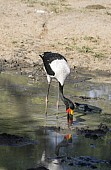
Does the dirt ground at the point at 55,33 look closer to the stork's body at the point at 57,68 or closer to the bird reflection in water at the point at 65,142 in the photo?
the stork's body at the point at 57,68

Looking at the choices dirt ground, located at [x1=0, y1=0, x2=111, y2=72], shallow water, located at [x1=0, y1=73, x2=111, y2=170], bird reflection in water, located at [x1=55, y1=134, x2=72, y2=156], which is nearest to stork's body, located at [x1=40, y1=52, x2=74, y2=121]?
shallow water, located at [x1=0, y1=73, x2=111, y2=170]

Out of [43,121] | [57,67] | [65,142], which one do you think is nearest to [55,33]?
[57,67]

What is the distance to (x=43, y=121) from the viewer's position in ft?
31.2

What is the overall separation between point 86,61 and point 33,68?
1827 millimetres

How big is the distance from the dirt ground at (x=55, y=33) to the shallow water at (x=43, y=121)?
6.78 feet

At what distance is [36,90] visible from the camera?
12.1 metres

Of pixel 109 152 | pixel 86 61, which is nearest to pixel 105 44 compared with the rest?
pixel 86 61

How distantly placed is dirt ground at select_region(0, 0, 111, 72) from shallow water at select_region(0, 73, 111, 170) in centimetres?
207

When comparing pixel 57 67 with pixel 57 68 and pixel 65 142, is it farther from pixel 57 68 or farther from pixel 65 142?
pixel 65 142

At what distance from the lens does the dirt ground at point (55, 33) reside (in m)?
15.6

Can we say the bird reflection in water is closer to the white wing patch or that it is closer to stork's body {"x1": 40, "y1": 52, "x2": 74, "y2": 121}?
stork's body {"x1": 40, "y1": 52, "x2": 74, "y2": 121}

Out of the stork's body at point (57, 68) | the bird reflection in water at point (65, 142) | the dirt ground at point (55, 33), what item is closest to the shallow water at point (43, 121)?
the bird reflection in water at point (65, 142)

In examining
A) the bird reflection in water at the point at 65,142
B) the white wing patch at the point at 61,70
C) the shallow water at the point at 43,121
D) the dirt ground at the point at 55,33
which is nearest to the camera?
the shallow water at the point at 43,121

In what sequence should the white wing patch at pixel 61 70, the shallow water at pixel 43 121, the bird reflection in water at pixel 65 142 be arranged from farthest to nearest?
the white wing patch at pixel 61 70
the bird reflection in water at pixel 65 142
the shallow water at pixel 43 121
